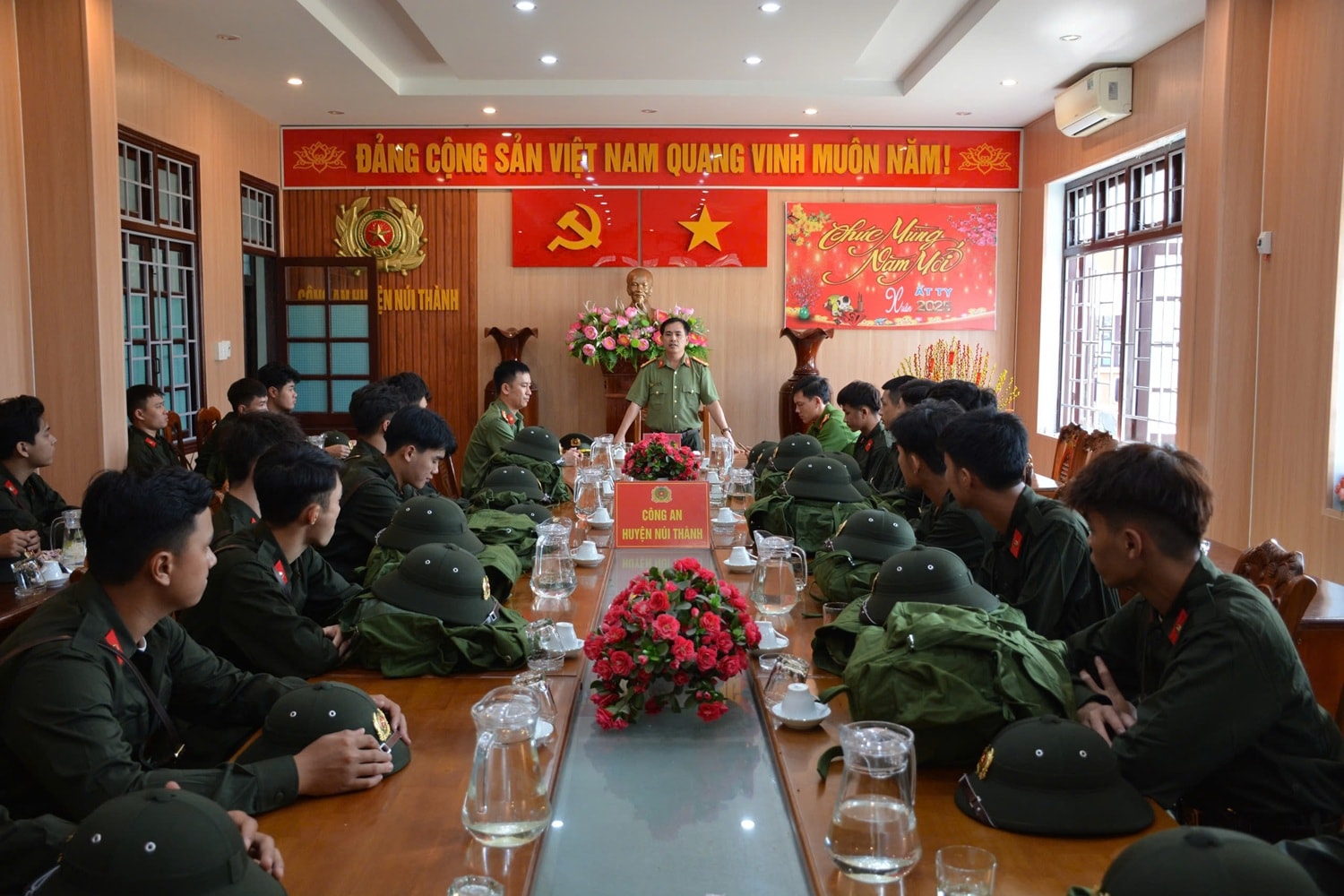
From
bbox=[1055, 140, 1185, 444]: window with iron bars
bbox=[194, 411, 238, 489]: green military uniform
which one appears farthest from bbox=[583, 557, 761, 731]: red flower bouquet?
bbox=[1055, 140, 1185, 444]: window with iron bars

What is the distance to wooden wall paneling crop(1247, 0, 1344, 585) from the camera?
5039mm

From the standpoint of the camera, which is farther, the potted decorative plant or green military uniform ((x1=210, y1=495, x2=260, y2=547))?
the potted decorative plant

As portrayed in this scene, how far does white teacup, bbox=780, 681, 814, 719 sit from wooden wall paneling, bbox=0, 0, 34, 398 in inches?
185

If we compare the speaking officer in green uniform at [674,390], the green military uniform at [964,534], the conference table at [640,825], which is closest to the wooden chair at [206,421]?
the speaking officer in green uniform at [674,390]

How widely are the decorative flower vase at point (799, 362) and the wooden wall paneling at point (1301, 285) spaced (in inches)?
157

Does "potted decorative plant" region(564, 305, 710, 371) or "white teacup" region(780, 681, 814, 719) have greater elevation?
"potted decorative plant" region(564, 305, 710, 371)

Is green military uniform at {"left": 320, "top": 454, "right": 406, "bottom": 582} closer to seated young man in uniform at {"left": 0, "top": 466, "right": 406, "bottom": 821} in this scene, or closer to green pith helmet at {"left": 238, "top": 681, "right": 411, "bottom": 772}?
seated young man in uniform at {"left": 0, "top": 466, "right": 406, "bottom": 821}

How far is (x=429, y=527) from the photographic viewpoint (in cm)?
281

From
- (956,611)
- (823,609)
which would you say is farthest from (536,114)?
(956,611)

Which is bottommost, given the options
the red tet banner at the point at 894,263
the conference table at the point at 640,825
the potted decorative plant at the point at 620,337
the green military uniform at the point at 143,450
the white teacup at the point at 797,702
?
the conference table at the point at 640,825

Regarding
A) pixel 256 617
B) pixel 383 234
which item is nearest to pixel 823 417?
pixel 256 617

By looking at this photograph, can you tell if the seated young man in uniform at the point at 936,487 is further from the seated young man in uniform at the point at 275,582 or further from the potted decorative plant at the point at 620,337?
the potted decorative plant at the point at 620,337

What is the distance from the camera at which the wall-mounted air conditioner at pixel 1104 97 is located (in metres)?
7.23

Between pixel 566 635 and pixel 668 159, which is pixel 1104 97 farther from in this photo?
pixel 566 635
